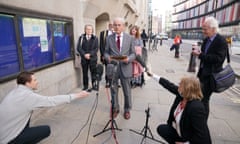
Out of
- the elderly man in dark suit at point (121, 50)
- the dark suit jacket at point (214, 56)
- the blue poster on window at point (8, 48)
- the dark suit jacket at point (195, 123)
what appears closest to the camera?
the dark suit jacket at point (195, 123)

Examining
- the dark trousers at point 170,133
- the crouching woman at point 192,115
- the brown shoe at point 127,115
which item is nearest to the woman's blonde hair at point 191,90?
the crouching woman at point 192,115

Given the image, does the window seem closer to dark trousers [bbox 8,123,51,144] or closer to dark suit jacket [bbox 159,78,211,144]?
dark trousers [bbox 8,123,51,144]

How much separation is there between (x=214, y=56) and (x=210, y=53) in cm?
9

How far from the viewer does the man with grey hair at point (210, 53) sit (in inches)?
96.0

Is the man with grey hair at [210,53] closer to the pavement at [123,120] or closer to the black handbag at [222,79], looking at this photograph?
the black handbag at [222,79]

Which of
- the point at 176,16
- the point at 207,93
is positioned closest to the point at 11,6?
the point at 207,93

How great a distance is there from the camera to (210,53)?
8.27 feet

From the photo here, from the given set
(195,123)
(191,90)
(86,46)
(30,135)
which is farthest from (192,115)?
(86,46)

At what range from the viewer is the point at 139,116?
3.57 meters

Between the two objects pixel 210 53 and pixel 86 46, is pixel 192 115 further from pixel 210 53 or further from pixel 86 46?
pixel 86 46

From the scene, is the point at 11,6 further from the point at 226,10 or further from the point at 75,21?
the point at 226,10

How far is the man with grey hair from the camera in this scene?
2.44 meters

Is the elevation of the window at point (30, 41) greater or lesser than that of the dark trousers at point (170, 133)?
greater

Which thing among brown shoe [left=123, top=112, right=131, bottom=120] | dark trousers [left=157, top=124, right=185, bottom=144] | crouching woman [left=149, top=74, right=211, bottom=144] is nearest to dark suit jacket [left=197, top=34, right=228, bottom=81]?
crouching woman [left=149, top=74, right=211, bottom=144]
